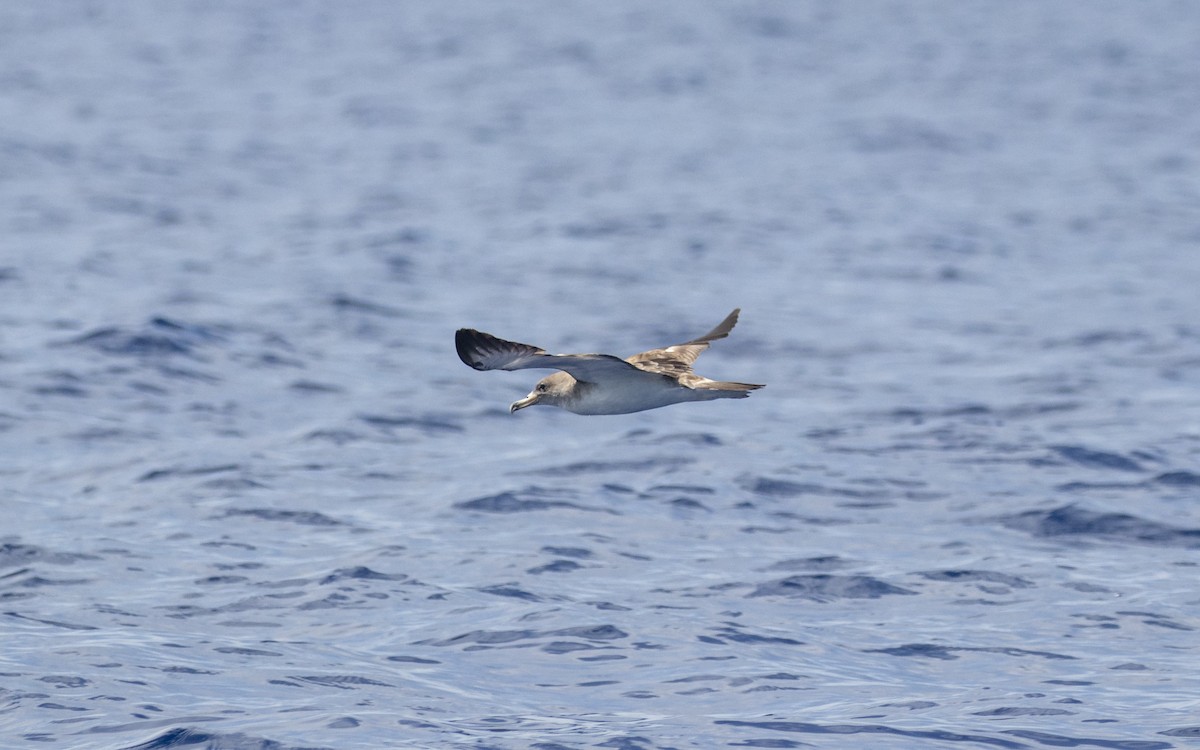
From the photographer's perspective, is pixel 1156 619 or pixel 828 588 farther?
pixel 828 588

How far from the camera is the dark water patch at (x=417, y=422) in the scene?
1934 cm

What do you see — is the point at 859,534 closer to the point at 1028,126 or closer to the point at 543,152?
the point at 543,152

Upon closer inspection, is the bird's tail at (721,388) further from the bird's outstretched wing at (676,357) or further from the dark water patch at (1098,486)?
the dark water patch at (1098,486)

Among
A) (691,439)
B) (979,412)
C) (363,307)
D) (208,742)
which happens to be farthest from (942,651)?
(363,307)

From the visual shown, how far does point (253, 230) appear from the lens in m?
29.8

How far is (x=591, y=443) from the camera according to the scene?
1914cm

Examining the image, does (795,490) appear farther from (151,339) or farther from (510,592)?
(151,339)

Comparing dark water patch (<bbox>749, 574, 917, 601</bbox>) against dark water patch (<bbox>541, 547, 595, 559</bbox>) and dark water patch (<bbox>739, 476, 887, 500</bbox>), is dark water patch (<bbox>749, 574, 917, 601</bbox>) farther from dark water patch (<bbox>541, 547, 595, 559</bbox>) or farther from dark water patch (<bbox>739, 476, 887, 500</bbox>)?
dark water patch (<bbox>739, 476, 887, 500</bbox>)

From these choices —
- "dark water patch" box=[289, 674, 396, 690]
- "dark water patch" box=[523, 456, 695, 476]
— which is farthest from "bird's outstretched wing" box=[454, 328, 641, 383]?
"dark water patch" box=[523, 456, 695, 476]

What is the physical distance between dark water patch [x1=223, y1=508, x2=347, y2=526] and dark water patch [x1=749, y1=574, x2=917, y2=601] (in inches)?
167

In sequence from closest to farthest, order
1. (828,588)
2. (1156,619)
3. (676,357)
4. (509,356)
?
(509,356)
(676,357)
(1156,619)
(828,588)

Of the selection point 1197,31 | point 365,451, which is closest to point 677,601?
point 365,451

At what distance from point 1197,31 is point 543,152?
36.7 m

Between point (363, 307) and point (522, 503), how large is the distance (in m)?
8.31
